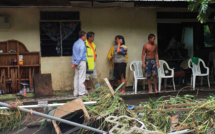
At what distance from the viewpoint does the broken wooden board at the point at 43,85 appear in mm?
9417

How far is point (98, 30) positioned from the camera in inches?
402

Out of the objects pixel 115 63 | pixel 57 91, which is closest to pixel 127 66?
pixel 115 63

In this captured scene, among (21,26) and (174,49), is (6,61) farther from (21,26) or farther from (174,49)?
(174,49)

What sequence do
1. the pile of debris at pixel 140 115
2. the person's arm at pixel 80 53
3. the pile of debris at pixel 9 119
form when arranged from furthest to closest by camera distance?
1. the person's arm at pixel 80 53
2. the pile of debris at pixel 9 119
3. the pile of debris at pixel 140 115

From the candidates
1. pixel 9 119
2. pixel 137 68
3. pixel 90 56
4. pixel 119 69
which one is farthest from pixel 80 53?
pixel 9 119

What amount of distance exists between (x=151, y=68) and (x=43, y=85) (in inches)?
148

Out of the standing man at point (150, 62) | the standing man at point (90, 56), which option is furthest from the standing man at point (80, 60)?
the standing man at point (150, 62)

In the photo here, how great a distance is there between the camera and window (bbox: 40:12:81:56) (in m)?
9.75

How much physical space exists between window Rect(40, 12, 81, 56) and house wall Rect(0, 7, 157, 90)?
0.17m

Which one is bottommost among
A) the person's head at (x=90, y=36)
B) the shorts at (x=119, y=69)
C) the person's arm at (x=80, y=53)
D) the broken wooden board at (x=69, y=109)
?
the broken wooden board at (x=69, y=109)

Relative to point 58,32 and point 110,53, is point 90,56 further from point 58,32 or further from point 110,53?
point 58,32

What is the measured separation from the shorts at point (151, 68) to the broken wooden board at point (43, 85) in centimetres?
333

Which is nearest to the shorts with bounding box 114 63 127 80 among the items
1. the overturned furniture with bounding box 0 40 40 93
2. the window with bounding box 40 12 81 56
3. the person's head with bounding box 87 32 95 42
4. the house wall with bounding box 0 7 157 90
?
the house wall with bounding box 0 7 157 90

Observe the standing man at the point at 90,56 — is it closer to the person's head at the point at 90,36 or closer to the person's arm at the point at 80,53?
the person's head at the point at 90,36
